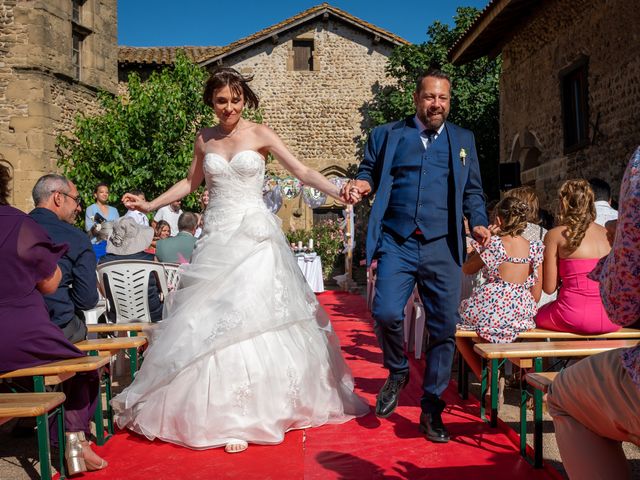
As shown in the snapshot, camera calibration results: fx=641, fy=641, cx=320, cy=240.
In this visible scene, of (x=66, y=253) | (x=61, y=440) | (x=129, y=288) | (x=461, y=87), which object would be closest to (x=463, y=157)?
(x=66, y=253)

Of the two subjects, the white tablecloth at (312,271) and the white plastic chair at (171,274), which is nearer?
the white plastic chair at (171,274)

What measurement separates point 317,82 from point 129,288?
1880cm

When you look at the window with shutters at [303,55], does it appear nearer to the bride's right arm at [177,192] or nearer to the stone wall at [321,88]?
the stone wall at [321,88]

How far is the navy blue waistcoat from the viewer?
367 centimetres

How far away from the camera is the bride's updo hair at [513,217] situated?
4.68 m

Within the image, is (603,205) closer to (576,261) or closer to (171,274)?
(576,261)

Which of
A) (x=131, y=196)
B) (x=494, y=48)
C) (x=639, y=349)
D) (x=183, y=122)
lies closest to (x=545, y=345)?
(x=639, y=349)

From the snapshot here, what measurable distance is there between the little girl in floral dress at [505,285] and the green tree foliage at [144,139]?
12.2m

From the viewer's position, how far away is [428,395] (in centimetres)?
370

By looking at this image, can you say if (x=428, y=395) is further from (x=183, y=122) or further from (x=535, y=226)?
(x=183, y=122)

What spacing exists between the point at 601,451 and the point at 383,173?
213 cm

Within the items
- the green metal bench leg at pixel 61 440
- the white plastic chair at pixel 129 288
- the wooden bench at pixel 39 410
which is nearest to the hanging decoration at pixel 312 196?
the white plastic chair at pixel 129 288

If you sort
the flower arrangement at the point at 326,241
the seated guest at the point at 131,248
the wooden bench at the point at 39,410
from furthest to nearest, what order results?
1. the flower arrangement at the point at 326,241
2. the seated guest at the point at 131,248
3. the wooden bench at the point at 39,410

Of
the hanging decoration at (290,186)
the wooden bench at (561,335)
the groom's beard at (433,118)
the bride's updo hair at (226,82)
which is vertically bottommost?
the wooden bench at (561,335)
